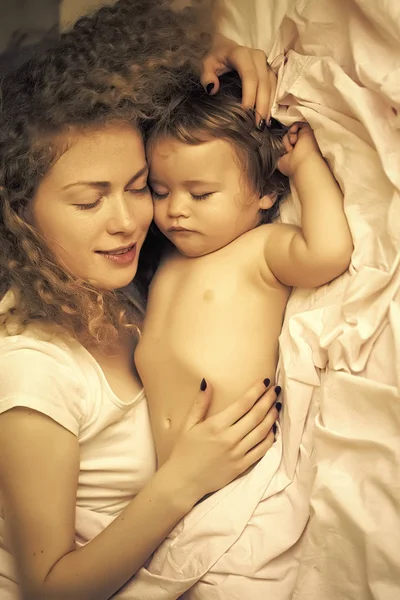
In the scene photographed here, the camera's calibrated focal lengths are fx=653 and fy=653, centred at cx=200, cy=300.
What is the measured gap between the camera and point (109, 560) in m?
0.83

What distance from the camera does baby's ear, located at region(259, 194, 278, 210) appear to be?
38.7 inches

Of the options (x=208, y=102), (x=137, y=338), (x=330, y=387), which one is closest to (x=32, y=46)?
(x=208, y=102)

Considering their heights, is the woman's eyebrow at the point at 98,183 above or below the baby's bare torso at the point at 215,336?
above

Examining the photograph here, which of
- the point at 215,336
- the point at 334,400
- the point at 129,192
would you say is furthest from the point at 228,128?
the point at 334,400

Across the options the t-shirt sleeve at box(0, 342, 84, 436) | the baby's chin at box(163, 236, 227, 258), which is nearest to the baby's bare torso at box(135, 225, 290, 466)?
the baby's chin at box(163, 236, 227, 258)

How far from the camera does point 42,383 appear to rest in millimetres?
826

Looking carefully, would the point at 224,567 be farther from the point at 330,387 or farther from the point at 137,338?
the point at 137,338

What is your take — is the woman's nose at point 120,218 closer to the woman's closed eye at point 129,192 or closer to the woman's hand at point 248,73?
the woman's closed eye at point 129,192

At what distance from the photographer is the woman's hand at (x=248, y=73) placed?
915 millimetres

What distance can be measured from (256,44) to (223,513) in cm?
68

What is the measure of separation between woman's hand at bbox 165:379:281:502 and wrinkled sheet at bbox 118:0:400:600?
0.07 feet

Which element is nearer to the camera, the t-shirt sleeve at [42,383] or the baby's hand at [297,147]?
the t-shirt sleeve at [42,383]

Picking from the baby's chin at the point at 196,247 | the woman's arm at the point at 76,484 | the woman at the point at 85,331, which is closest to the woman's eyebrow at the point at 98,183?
the woman at the point at 85,331

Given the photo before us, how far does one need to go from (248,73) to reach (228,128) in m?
0.08
